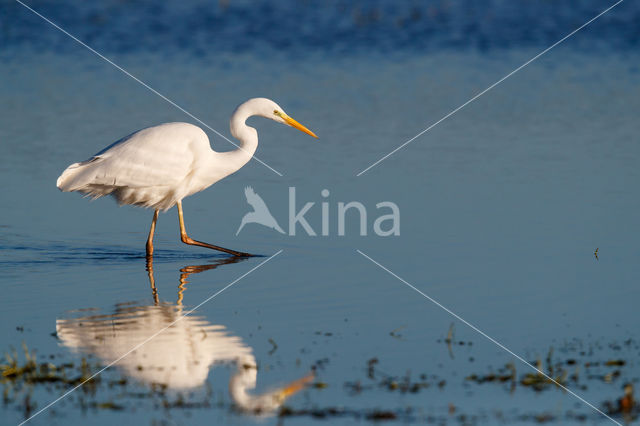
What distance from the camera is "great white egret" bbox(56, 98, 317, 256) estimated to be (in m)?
10.9

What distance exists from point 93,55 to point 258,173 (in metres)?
12.6

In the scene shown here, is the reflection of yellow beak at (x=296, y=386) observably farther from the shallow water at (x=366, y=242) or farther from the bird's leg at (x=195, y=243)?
the bird's leg at (x=195, y=243)

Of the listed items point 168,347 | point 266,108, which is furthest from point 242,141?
point 168,347

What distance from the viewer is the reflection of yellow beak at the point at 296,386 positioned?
6330 mm

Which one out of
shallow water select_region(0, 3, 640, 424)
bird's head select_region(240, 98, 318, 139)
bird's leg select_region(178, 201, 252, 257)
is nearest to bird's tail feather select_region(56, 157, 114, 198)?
shallow water select_region(0, 3, 640, 424)

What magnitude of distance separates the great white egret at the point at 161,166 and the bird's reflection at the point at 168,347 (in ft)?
8.33

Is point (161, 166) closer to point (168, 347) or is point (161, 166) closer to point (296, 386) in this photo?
point (168, 347)

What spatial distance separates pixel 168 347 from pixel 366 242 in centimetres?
410

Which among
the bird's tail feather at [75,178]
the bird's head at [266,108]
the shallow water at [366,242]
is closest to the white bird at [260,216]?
the shallow water at [366,242]

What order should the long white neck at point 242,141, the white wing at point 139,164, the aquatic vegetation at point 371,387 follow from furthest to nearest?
the long white neck at point 242,141 < the white wing at point 139,164 < the aquatic vegetation at point 371,387

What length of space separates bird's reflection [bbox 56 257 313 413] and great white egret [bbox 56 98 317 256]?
2.54 m

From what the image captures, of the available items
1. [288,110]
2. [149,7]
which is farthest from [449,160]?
[149,7]

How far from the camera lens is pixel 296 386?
Result: 6438 mm

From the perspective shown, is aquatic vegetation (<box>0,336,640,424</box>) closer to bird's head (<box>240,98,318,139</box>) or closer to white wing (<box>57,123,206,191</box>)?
white wing (<box>57,123,206,191</box>)
